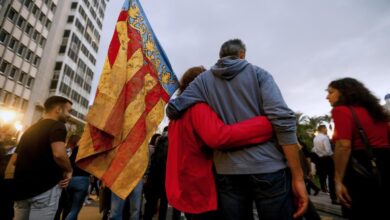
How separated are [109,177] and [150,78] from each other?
1417 mm

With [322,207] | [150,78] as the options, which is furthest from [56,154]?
[322,207]

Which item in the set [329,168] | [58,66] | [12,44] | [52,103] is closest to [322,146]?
[329,168]

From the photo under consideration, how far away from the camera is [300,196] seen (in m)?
1.50

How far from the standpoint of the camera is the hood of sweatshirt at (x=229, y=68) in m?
1.84

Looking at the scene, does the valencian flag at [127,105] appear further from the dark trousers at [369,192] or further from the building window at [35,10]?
the building window at [35,10]

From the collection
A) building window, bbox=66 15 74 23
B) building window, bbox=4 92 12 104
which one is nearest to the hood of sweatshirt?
building window, bbox=4 92 12 104

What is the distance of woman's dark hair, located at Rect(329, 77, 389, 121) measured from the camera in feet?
7.76

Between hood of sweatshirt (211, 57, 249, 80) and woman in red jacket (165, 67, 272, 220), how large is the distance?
0.27m

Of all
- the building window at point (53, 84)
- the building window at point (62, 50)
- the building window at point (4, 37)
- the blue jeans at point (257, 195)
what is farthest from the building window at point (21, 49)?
the blue jeans at point (257, 195)

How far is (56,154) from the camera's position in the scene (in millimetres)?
2822

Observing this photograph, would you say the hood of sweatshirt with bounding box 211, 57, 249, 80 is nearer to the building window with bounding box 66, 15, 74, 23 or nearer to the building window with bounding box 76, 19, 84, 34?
the building window with bounding box 66, 15, 74, 23

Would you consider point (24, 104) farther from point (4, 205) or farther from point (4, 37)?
point (4, 205)

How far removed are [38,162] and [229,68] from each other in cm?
244

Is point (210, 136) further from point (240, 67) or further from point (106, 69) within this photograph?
point (106, 69)
